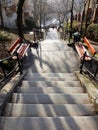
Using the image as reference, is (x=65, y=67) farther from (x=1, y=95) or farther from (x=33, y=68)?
(x=1, y=95)

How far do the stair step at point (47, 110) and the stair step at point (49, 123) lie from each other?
359mm

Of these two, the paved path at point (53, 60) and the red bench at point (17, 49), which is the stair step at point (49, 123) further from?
the paved path at point (53, 60)

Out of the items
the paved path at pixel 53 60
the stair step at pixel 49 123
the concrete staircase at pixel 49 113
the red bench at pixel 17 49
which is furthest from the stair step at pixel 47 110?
the paved path at pixel 53 60

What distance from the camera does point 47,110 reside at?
332 cm

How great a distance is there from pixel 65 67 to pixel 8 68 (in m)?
2.79

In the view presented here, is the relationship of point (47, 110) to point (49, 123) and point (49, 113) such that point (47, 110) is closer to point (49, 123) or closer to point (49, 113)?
point (49, 113)

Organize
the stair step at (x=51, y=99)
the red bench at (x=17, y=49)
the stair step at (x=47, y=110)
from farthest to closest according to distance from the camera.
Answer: the red bench at (x=17, y=49) < the stair step at (x=51, y=99) < the stair step at (x=47, y=110)

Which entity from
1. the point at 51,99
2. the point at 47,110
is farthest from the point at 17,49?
the point at 47,110

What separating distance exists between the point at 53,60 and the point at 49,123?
6.27 meters

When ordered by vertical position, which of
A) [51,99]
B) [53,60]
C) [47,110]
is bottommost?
[53,60]

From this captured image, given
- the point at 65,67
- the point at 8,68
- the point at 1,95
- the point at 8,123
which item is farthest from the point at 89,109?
the point at 8,68

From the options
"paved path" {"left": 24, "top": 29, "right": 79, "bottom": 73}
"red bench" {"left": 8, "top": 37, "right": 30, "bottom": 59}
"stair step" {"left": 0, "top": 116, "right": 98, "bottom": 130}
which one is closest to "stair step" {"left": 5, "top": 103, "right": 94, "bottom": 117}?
"stair step" {"left": 0, "top": 116, "right": 98, "bottom": 130}

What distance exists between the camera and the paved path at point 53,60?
7.99 meters

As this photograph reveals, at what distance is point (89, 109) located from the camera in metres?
3.45
